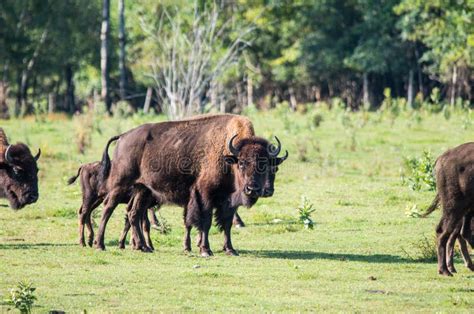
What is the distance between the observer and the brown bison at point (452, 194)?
12.3 m

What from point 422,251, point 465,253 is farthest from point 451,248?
point 422,251

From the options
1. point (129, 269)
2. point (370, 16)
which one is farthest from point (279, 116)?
point (129, 269)

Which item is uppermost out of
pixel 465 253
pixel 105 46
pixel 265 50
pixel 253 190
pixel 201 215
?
pixel 265 50

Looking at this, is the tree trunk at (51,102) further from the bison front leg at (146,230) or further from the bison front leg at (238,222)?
the bison front leg at (146,230)

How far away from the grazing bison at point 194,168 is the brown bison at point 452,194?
7.95 feet

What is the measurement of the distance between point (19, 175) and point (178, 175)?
2.42m

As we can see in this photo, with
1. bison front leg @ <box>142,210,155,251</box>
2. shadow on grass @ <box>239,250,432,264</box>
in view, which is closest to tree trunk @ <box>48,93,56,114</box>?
bison front leg @ <box>142,210,155,251</box>

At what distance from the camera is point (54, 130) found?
33.7m

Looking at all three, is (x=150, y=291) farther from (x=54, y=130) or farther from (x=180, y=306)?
(x=54, y=130)

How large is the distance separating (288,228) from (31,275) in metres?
5.42

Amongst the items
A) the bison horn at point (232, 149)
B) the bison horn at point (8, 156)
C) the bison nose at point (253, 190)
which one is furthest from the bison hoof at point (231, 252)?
the bison horn at point (8, 156)

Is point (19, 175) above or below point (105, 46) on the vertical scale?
below

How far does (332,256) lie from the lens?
46.0ft

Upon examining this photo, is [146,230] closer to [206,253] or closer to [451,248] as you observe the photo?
[206,253]
